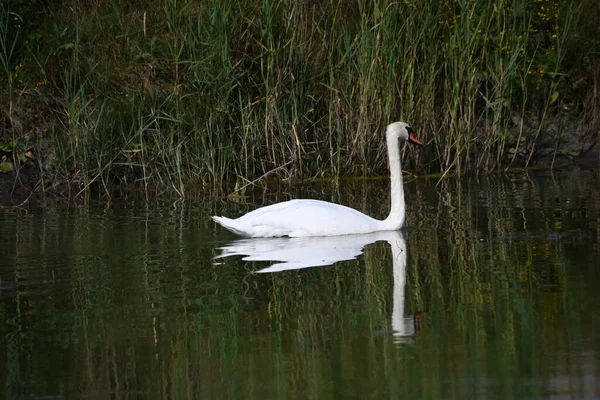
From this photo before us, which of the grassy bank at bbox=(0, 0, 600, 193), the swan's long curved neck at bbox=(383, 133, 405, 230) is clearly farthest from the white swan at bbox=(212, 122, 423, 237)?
the grassy bank at bbox=(0, 0, 600, 193)

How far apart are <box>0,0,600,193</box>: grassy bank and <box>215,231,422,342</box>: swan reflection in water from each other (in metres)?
2.96

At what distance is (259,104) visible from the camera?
1188 cm

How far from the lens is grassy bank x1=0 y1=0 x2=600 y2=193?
11.5 metres

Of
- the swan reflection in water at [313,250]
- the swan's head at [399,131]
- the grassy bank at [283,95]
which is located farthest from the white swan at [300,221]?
the grassy bank at [283,95]

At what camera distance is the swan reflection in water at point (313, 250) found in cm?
737

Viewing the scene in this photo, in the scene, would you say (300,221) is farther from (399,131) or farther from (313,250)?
(399,131)

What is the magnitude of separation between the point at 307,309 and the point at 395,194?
291 cm

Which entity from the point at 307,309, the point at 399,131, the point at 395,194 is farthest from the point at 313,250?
the point at 307,309

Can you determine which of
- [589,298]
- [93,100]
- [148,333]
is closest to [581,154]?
[93,100]

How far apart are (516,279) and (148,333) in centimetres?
219

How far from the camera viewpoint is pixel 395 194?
8867 millimetres

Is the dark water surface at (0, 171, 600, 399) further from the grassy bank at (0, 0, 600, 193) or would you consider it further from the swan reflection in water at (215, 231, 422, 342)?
the grassy bank at (0, 0, 600, 193)

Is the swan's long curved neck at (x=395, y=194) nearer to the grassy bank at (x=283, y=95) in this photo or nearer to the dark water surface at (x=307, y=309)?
the dark water surface at (x=307, y=309)

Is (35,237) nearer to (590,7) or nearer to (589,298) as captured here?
(589,298)
